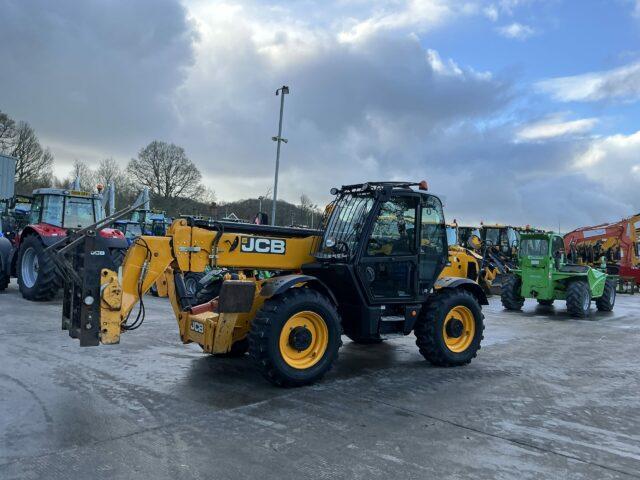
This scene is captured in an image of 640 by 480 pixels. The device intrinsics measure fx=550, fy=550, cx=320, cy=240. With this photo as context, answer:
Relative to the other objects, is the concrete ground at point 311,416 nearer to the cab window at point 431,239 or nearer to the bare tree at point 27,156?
the cab window at point 431,239

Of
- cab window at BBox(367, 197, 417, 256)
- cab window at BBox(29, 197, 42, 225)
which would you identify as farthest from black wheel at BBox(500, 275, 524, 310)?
cab window at BBox(29, 197, 42, 225)

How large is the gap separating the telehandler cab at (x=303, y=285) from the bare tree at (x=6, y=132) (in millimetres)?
44105

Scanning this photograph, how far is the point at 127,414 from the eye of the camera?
491 cm

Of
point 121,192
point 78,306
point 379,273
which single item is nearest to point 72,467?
point 78,306

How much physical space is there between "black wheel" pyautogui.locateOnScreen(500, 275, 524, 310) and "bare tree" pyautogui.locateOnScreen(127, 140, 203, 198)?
141 ft

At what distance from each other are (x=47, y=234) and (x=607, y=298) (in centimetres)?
1443

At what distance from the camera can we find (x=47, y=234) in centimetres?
1250

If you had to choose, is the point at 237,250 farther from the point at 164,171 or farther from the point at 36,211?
the point at 164,171

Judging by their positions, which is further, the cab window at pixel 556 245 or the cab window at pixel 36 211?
the cab window at pixel 556 245

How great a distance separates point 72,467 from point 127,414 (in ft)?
3.56

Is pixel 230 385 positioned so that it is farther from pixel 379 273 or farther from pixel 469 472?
pixel 469 472

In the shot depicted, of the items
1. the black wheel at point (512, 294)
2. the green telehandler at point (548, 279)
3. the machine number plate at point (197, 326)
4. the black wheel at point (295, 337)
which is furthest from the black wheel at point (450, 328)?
the black wheel at point (512, 294)

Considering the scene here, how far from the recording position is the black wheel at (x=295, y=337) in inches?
228

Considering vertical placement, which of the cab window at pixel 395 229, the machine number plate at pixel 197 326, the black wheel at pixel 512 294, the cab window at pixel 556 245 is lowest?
the machine number plate at pixel 197 326
